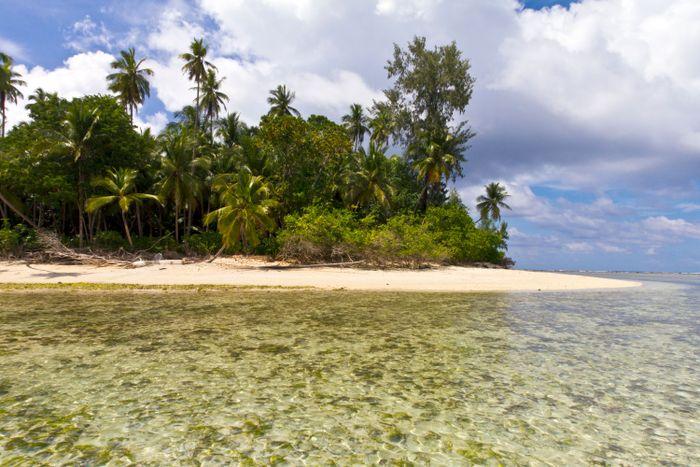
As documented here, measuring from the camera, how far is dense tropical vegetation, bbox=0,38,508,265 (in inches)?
1145

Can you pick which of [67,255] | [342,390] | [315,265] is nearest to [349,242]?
[315,265]

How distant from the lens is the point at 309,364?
7383mm

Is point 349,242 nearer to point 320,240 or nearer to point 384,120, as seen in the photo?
point 320,240

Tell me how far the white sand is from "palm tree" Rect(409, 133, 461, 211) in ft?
45.3

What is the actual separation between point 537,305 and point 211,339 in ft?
41.5

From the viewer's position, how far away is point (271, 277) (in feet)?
76.5

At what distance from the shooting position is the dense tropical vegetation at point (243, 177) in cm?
2908

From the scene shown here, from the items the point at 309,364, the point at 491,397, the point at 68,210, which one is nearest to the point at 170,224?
the point at 68,210

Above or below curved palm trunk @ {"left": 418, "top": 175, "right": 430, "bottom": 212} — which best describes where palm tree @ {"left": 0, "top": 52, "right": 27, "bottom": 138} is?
above

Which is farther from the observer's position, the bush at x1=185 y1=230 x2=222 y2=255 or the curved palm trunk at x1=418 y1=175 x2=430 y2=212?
the curved palm trunk at x1=418 y1=175 x2=430 y2=212

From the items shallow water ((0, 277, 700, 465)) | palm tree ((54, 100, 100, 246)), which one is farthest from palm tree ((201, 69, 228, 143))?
shallow water ((0, 277, 700, 465))

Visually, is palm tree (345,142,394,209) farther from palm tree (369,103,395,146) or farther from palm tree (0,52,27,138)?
palm tree (0,52,27,138)

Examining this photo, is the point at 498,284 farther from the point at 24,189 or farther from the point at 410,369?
the point at 24,189

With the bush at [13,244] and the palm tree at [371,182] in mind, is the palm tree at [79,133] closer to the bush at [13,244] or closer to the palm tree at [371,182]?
the bush at [13,244]
